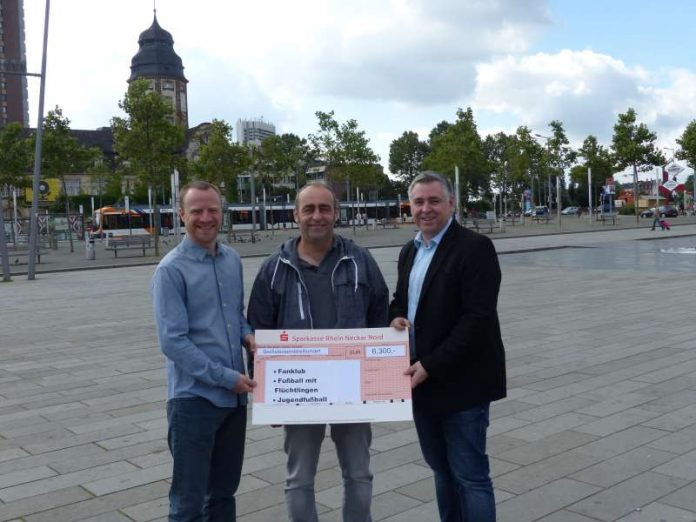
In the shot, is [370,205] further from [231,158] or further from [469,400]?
[469,400]

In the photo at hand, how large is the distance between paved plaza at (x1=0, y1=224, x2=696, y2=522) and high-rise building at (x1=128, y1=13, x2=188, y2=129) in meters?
112

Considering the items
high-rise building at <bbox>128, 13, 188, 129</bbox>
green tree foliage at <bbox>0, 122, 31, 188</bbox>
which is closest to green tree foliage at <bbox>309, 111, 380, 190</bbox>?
green tree foliage at <bbox>0, 122, 31, 188</bbox>

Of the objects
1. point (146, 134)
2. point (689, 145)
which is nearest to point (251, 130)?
point (689, 145)

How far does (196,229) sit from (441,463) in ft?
5.05

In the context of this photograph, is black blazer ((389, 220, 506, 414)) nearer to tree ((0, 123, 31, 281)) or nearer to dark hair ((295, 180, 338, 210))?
dark hair ((295, 180, 338, 210))

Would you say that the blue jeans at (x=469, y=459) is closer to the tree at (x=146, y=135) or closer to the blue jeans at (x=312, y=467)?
the blue jeans at (x=312, y=467)

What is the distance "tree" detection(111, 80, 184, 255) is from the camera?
3198 centimetres

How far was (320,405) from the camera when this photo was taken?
304cm

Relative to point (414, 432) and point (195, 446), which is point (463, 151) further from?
point (195, 446)

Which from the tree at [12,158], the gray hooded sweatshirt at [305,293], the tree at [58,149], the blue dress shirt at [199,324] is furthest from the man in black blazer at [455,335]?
the tree at [12,158]

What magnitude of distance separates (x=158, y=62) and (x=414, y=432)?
393 feet

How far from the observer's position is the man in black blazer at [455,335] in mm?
3023

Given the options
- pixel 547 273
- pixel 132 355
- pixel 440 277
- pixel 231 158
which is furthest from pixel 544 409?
pixel 231 158

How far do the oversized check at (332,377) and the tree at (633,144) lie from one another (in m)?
55.0
